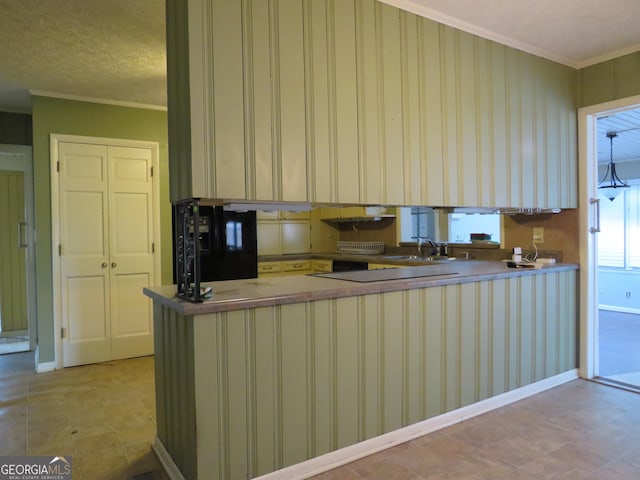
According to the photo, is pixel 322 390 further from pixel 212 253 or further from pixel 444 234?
pixel 444 234

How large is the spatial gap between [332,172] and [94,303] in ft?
10.1

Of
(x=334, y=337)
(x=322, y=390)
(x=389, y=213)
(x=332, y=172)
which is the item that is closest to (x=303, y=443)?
(x=322, y=390)

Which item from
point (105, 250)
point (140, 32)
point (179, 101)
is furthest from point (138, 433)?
point (140, 32)

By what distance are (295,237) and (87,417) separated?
3270 mm

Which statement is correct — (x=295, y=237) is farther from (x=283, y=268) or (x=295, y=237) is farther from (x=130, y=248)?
(x=130, y=248)

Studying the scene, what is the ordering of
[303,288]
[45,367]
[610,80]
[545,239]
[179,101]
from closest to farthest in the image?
[179,101], [303,288], [610,80], [545,239], [45,367]

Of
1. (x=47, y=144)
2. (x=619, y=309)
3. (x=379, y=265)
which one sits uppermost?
(x=47, y=144)

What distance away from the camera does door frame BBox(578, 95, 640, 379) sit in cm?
333

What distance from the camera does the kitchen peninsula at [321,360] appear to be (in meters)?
1.82

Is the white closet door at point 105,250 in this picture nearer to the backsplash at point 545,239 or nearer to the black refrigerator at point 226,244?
the black refrigerator at point 226,244

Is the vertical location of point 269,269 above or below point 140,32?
below

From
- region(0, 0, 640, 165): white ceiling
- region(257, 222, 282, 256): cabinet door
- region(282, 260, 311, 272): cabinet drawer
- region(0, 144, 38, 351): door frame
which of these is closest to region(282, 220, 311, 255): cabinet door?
region(257, 222, 282, 256): cabinet door

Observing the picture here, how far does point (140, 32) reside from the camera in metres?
2.72

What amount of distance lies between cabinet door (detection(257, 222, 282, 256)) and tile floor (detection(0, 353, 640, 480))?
7.51 feet
